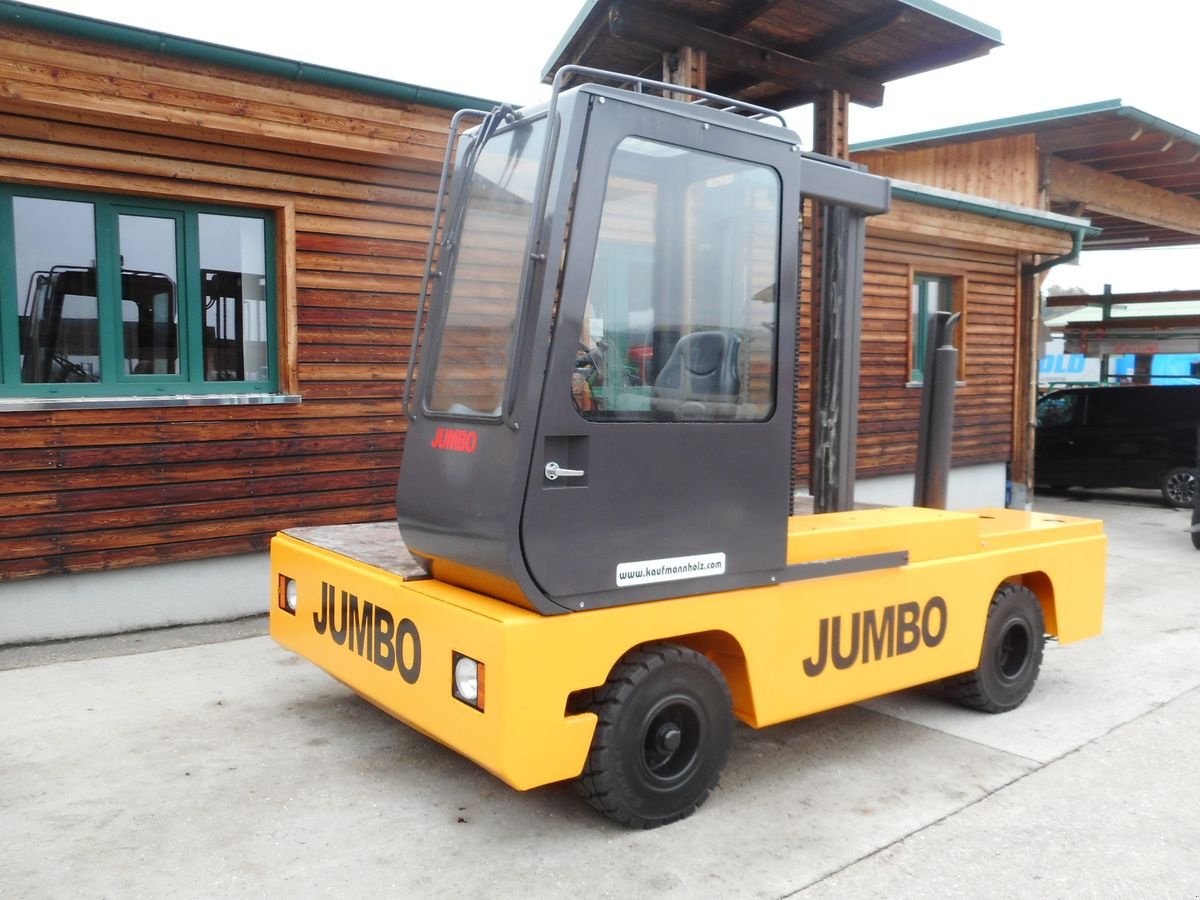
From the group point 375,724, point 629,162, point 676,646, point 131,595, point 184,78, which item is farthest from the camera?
point 131,595

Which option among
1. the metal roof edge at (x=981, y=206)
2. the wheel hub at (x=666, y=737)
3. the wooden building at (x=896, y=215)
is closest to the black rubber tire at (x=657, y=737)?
the wheel hub at (x=666, y=737)

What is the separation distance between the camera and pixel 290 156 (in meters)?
6.33

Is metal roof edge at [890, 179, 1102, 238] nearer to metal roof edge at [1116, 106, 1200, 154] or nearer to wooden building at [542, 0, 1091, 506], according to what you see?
wooden building at [542, 0, 1091, 506]

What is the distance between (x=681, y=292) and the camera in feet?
11.0

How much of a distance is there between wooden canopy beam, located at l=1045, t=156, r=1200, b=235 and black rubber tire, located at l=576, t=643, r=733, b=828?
11.2 metres

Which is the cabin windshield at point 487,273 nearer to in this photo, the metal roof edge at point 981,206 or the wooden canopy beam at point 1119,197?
the metal roof edge at point 981,206

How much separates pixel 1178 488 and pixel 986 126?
5570mm

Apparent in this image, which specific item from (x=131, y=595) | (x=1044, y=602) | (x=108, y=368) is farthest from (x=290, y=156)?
(x=1044, y=602)

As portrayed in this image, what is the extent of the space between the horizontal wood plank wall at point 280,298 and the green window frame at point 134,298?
16 cm

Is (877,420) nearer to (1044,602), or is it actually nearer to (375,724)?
(1044,602)

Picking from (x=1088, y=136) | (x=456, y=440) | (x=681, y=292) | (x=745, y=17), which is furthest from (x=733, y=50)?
(x=1088, y=136)

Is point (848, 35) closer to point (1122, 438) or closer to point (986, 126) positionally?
point (986, 126)

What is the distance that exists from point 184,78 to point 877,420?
24.3ft

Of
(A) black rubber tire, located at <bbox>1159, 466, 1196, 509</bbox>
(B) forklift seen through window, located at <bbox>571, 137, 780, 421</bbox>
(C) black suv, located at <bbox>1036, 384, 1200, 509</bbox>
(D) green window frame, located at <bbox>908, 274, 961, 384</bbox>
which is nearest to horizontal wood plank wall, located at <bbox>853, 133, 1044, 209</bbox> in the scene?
(D) green window frame, located at <bbox>908, 274, 961, 384</bbox>
